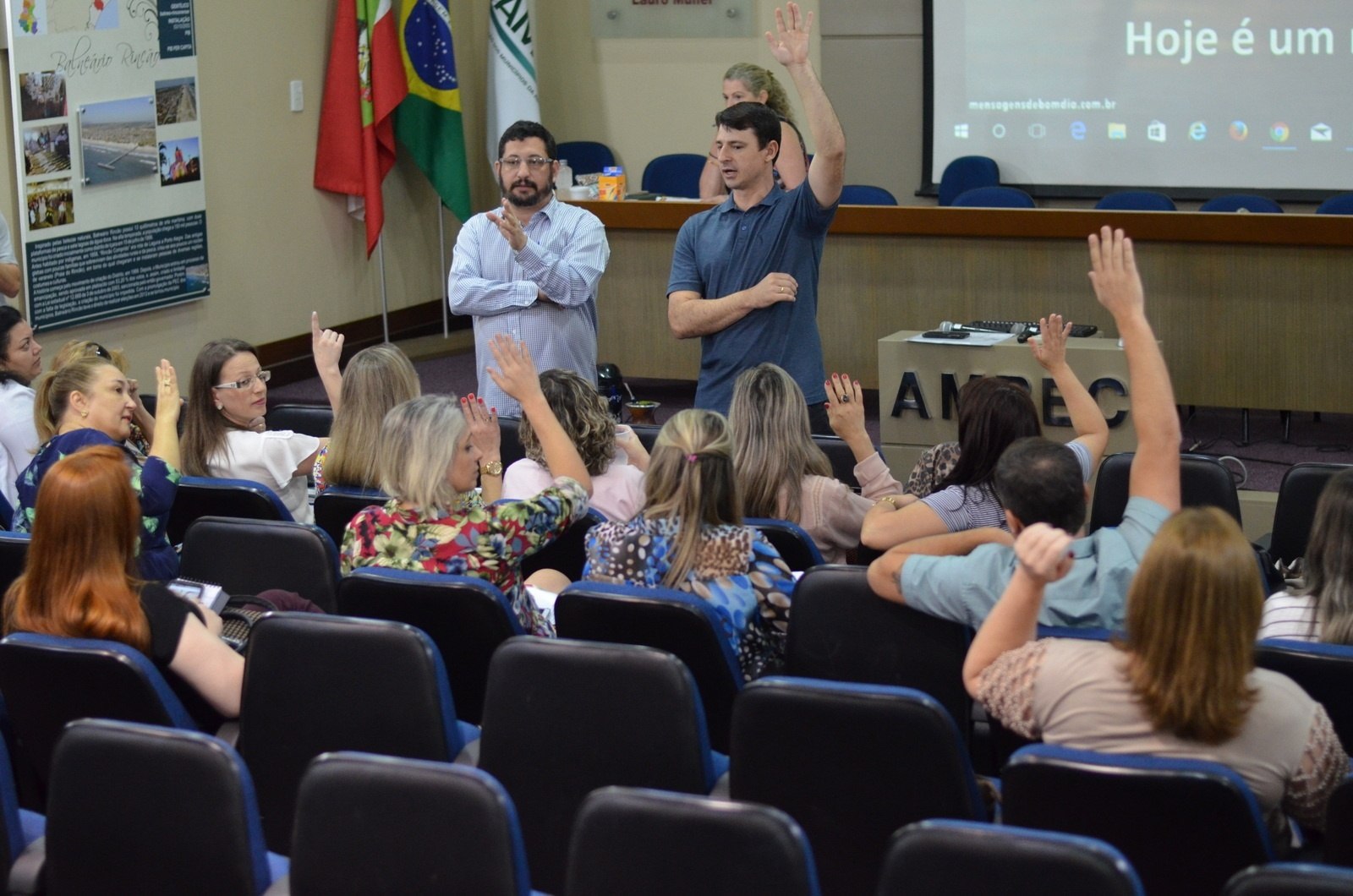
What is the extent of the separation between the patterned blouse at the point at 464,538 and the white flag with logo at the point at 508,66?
609 cm

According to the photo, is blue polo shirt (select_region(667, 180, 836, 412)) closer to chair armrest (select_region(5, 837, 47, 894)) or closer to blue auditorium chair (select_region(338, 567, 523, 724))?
blue auditorium chair (select_region(338, 567, 523, 724))

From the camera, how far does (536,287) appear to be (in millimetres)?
4645

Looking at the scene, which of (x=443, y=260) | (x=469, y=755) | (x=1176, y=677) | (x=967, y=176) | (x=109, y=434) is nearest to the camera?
(x=1176, y=677)

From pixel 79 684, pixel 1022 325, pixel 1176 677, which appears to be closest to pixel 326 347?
pixel 79 684

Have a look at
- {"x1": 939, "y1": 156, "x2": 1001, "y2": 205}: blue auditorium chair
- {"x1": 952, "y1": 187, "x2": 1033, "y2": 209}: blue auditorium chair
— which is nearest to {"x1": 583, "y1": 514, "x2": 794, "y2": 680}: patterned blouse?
{"x1": 952, "y1": 187, "x2": 1033, "y2": 209}: blue auditorium chair

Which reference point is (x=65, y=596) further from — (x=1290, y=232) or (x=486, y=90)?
(x=486, y=90)

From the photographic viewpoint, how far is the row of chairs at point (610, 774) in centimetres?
189

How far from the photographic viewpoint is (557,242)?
15.6 ft

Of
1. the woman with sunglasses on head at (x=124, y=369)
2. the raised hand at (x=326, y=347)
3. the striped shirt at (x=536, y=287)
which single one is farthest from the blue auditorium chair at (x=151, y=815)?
the striped shirt at (x=536, y=287)

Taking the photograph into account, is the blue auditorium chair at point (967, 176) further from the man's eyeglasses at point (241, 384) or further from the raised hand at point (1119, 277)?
the raised hand at point (1119, 277)

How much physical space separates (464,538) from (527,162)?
1.99 meters

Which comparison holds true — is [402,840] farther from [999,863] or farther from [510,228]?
[510,228]

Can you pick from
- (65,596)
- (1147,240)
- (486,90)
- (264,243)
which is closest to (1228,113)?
(1147,240)

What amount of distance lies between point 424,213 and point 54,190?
289 cm
